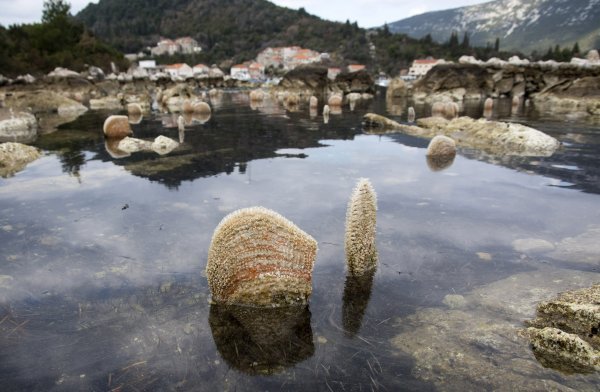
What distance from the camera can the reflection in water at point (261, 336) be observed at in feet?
13.7

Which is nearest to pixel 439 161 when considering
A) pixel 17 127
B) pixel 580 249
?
pixel 580 249

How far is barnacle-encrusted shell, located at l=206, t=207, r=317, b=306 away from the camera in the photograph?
4.95m

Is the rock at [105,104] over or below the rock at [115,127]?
over

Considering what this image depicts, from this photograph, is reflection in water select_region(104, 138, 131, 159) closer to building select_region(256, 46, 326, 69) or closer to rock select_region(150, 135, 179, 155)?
rock select_region(150, 135, 179, 155)

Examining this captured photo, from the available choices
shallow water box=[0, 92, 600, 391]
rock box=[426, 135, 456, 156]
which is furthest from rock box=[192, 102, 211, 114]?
rock box=[426, 135, 456, 156]

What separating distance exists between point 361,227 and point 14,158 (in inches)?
511

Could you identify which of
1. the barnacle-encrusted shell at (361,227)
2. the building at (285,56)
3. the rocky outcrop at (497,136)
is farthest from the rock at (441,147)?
the building at (285,56)

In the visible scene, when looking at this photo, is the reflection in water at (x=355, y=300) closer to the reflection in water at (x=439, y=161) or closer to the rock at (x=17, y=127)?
the reflection in water at (x=439, y=161)

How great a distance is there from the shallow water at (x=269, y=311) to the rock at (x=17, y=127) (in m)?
8.77

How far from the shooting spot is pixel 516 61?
45.9 m

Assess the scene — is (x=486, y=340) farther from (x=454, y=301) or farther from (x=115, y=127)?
(x=115, y=127)

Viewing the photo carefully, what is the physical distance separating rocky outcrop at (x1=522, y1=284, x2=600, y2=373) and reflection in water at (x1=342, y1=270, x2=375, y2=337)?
184cm

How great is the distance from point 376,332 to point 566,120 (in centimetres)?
2628

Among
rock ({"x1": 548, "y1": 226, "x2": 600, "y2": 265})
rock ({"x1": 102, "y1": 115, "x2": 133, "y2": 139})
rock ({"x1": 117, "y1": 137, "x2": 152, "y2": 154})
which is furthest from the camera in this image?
rock ({"x1": 102, "y1": 115, "x2": 133, "y2": 139})
